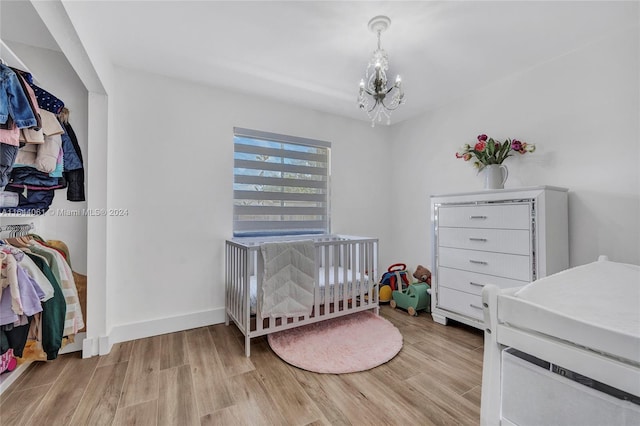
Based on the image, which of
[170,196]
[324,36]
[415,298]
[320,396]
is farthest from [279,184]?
[320,396]

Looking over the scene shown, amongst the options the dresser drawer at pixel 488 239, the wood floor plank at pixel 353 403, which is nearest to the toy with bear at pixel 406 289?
the dresser drawer at pixel 488 239

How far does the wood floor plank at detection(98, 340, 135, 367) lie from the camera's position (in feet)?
6.34

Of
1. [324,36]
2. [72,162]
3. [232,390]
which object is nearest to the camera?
[232,390]

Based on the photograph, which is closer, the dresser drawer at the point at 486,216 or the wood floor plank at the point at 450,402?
the wood floor plank at the point at 450,402

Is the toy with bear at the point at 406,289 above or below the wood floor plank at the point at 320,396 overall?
above

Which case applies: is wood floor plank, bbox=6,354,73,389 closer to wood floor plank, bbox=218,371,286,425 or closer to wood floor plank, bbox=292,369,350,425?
wood floor plank, bbox=218,371,286,425

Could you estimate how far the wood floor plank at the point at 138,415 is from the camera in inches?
53.7

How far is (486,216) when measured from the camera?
7.38 ft

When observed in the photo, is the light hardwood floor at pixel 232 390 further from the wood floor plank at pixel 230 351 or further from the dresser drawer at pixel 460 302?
the dresser drawer at pixel 460 302

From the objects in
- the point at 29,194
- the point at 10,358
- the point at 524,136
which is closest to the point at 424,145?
the point at 524,136

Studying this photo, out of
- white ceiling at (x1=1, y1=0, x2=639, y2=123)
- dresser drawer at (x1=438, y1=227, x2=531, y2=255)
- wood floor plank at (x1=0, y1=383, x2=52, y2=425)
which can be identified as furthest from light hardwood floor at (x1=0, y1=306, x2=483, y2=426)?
white ceiling at (x1=1, y1=0, x2=639, y2=123)

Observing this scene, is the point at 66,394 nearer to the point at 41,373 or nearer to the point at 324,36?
the point at 41,373

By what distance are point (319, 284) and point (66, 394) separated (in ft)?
5.60

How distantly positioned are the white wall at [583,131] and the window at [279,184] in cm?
157
